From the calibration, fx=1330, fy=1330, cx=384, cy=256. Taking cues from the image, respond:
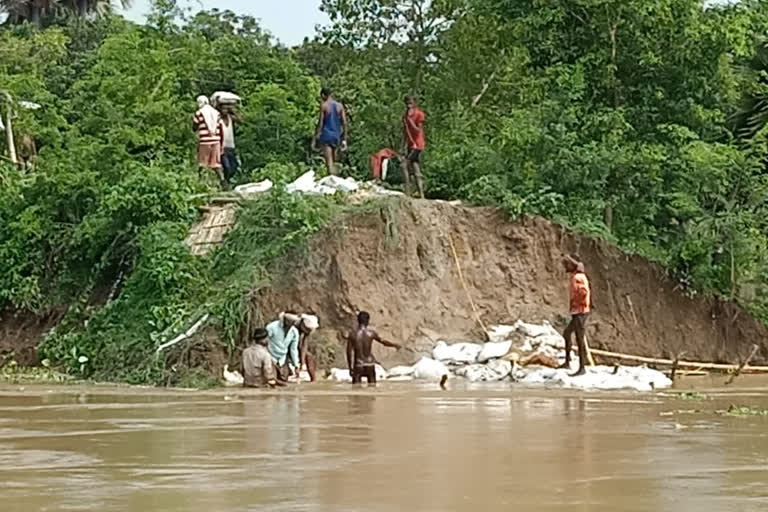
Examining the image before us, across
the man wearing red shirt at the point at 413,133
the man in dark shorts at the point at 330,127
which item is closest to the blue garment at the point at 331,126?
the man in dark shorts at the point at 330,127

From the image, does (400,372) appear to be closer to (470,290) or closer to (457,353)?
(457,353)

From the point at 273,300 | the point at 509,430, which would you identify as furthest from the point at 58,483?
the point at 273,300

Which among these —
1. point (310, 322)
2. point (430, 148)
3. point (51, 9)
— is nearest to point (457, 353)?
point (310, 322)

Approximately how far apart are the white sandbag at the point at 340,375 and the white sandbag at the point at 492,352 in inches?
80.6

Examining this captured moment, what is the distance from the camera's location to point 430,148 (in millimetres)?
26516

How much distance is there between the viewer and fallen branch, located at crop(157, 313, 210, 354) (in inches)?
758

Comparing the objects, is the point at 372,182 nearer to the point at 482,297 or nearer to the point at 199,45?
the point at 482,297

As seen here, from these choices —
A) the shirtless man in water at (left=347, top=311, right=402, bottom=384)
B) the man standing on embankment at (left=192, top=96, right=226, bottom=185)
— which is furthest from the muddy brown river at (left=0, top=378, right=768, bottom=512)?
the man standing on embankment at (left=192, top=96, right=226, bottom=185)

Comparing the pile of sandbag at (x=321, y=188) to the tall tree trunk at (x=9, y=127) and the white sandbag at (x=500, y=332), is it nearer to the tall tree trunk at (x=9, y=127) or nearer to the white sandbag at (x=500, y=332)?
the white sandbag at (x=500, y=332)

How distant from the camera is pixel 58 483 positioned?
27.1 feet

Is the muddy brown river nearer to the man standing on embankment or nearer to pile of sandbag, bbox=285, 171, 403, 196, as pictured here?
pile of sandbag, bbox=285, 171, 403, 196

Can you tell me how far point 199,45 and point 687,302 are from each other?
46.7 feet

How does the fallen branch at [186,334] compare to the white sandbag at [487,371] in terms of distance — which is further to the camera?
the fallen branch at [186,334]

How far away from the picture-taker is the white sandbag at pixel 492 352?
19.9 metres
